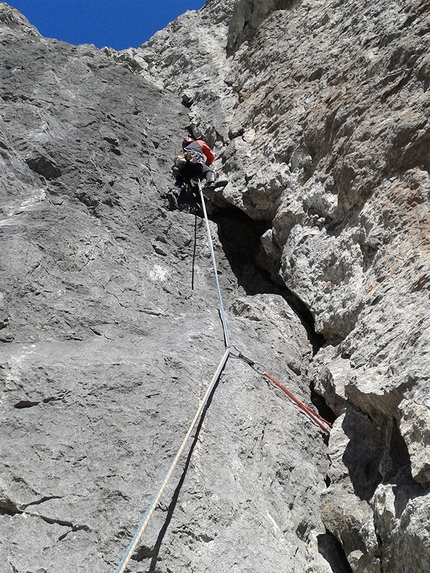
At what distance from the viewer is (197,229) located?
6.82 meters

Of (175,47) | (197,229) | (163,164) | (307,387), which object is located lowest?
(307,387)

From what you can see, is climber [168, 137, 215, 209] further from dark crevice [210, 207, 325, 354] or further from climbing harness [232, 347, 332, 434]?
climbing harness [232, 347, 332, 434]

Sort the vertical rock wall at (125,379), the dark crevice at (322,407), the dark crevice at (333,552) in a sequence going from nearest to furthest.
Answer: the vertical rock wall at (125,379)
the dark crevice at (333,552)
the dark crevice at (322,407)

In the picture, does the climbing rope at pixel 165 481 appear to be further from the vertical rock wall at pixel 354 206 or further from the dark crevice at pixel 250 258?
the dark crevice at pixel 250 258

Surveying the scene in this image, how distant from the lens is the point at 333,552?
3.80 meters

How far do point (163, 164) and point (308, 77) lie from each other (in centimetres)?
224

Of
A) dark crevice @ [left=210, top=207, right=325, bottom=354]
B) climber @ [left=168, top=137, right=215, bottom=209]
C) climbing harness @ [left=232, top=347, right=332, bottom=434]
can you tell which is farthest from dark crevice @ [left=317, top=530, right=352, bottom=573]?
climber @ [left=168, top=137, right=215, bottom=209]

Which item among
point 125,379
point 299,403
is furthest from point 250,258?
point 125,379

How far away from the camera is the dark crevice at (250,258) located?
6.05 metres

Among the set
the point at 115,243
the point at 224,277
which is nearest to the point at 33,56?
the point at 115,243

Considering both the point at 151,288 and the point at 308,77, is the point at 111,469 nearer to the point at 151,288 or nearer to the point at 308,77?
the point at 151,288

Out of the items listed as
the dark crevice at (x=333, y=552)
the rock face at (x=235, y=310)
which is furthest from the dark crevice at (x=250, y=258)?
the dark crevice at (x=333, y=552)

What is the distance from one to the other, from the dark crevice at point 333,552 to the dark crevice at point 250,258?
90.7 inches

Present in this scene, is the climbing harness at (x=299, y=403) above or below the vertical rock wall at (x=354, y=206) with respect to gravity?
below
